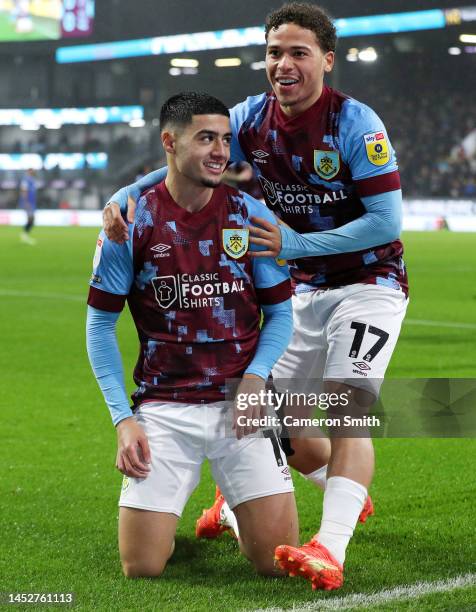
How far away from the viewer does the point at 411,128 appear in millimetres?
41562

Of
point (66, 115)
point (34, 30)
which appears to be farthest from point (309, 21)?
point (66, 115)

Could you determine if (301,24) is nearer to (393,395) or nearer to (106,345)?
(106,345)

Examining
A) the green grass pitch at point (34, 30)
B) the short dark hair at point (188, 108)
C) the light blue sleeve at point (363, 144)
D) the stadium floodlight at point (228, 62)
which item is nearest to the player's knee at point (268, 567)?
the light blue sleeve at point (363, 144)

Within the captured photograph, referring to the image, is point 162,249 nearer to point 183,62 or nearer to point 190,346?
point 190,346

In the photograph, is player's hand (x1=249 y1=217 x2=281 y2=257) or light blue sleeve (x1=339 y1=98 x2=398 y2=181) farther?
light blue sleeve (x1=339 y1=98 x2=398 y2=181)

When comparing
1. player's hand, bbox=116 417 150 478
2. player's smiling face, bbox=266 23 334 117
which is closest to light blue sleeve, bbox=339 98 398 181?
player's smiling face, bbox=266 23 334 117

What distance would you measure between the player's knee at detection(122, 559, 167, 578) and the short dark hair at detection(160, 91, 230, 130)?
4.82ft

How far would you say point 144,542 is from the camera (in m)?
3.67

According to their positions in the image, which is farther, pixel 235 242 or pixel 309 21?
pixel 309 21

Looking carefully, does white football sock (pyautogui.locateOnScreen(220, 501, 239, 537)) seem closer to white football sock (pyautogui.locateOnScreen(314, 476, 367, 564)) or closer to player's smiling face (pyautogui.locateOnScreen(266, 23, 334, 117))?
white football sock (pyautogui.locateOnScreen(314, 476, 367, 564))

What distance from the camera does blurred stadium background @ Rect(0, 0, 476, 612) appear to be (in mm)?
3805

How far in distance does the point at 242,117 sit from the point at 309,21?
560 millimetres

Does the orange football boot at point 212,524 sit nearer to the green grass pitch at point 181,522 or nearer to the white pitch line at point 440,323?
the green grass pitch at point 181,522

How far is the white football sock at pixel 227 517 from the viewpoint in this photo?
4109 millimetres
